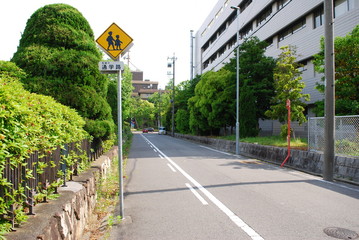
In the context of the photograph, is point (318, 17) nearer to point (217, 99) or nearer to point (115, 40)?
point (217, 99)

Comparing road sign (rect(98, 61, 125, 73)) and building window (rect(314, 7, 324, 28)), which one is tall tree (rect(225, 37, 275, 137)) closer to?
building window (rect(314, 7, 324, 28))

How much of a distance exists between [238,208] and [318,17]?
21.3 m

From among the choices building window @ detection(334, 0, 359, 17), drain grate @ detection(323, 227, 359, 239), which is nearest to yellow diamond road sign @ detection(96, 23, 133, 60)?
drain grate @ detection(323, 227, 359, 239)

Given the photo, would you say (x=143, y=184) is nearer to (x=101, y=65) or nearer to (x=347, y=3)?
(x=101, y=65)

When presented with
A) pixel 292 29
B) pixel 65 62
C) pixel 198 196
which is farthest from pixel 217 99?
pixel 198 196

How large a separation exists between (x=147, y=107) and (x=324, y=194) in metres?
86.0

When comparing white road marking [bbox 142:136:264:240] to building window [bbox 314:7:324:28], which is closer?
white road marking [bbox 142:136:264:240]

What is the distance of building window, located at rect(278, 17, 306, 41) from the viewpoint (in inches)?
963

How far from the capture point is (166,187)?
855 cm

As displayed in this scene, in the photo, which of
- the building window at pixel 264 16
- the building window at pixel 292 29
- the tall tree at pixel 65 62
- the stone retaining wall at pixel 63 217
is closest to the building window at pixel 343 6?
the building window at pixel 292 29

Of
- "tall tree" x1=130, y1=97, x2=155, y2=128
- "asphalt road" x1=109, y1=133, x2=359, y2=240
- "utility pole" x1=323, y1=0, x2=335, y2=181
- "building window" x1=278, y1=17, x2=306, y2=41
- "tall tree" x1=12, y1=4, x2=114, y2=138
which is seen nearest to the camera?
"asphalt road" x1=109, y1=133, x2=359, y2=240

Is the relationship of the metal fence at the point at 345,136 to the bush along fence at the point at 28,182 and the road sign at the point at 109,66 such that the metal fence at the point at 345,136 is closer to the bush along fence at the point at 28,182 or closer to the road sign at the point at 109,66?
the road sign at the point at 109,66

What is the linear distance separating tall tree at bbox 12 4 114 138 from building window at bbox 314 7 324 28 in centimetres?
1899

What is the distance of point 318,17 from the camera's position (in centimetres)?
2228
